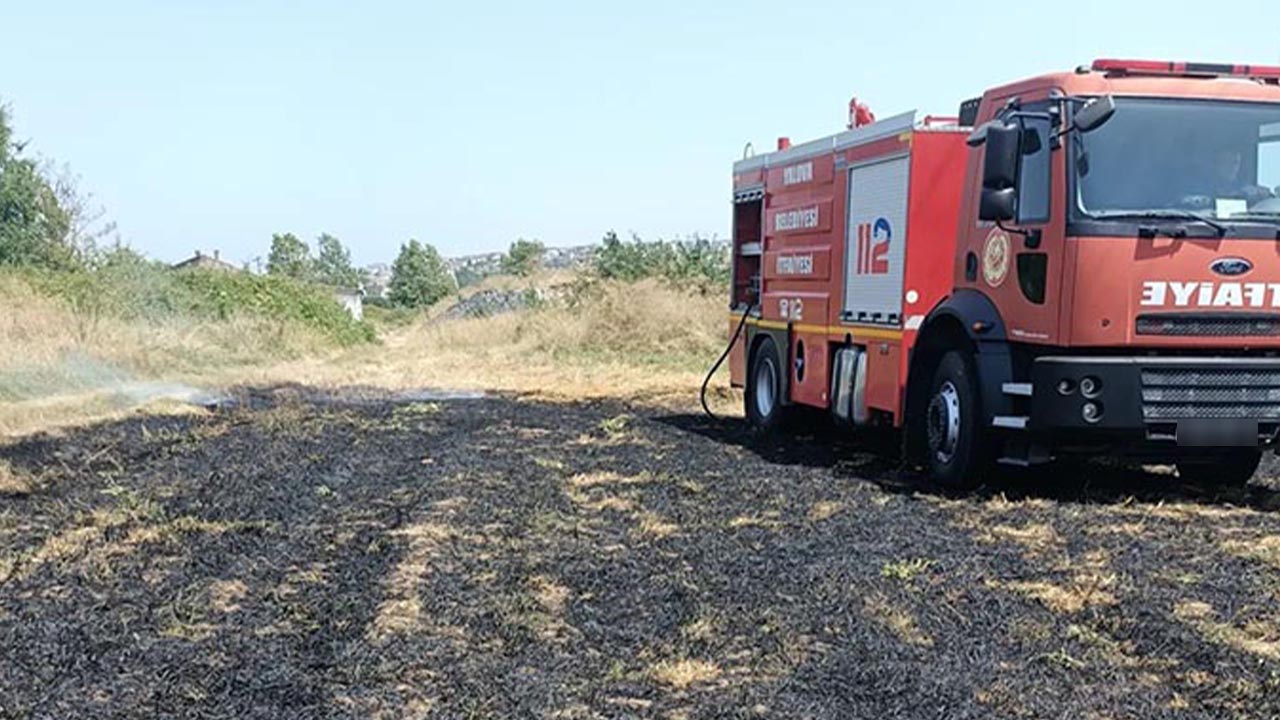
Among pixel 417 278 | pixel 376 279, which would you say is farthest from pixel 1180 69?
pixel 376 279

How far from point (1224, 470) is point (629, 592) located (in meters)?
5.44

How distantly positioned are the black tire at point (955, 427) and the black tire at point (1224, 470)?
5.24 ft

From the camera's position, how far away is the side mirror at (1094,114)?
7.41m

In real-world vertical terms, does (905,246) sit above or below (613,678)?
above

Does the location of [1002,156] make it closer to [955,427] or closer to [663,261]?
[955,427]

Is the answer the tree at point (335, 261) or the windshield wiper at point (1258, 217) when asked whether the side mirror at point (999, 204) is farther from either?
the tree at point (335, 261)

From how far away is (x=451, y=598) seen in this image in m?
5.88

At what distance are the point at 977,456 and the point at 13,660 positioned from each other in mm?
5902

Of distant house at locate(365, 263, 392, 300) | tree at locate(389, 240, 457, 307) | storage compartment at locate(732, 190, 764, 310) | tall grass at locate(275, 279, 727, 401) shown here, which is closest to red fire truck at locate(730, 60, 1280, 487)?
storage compartment at locate(732, 190, 764, 310)

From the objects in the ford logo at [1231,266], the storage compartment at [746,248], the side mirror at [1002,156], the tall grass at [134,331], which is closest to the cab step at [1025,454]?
the ford logo at [1231,266]

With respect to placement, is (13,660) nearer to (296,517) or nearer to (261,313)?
(296,517)

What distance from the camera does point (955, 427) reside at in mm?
8727

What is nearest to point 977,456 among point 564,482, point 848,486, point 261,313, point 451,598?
point 848,486

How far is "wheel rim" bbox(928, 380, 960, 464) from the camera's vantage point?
8734 mm
